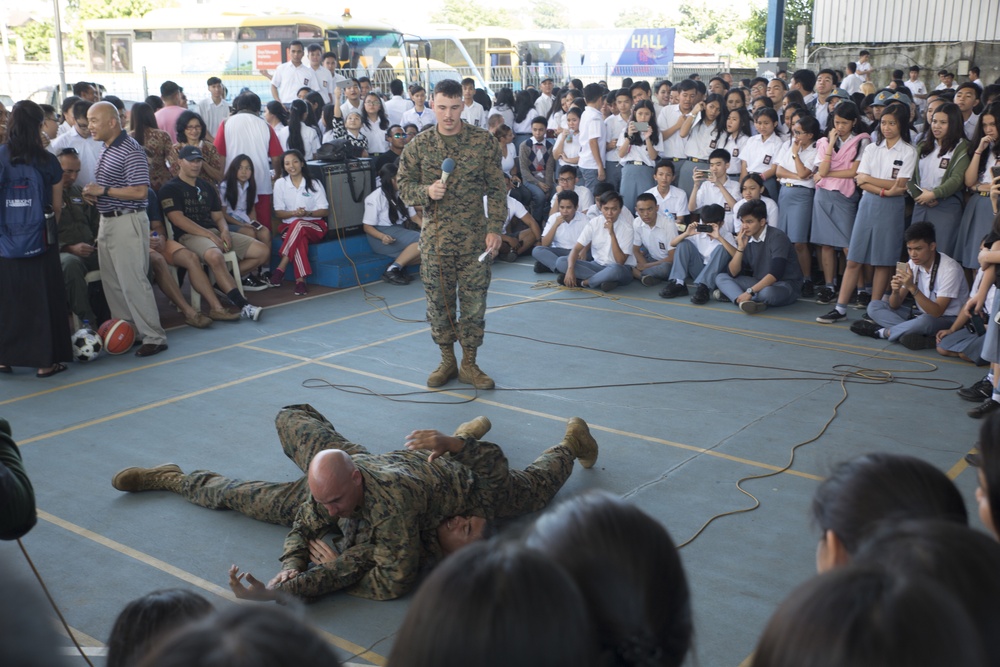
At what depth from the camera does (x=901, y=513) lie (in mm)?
1679

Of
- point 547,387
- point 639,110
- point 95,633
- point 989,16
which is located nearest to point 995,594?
point 95,633

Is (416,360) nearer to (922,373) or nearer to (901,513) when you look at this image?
(922,373)

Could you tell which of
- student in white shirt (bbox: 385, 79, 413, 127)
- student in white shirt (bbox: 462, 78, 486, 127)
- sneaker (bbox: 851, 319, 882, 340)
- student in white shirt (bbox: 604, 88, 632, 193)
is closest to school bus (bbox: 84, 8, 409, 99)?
student in white shirt (bbox: 385, 79, 413, 127)

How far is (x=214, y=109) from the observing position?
11.2 m

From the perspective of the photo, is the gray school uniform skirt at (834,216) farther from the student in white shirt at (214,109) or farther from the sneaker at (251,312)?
the student in white shirt at (214,109)

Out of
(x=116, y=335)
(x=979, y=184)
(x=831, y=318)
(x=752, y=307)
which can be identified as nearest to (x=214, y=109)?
(x=116, y=335)

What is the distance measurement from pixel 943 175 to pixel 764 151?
1986 millimetres

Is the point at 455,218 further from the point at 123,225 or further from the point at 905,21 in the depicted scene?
the point at 905,21

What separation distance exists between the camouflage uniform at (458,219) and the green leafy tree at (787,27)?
19.1m

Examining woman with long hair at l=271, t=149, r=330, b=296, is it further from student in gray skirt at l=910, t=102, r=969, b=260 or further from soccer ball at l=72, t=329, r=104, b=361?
student in gray skirt at l=910, t=102, r=969, b=260

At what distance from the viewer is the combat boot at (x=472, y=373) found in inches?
249

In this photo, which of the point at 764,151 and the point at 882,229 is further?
the point at 764,151

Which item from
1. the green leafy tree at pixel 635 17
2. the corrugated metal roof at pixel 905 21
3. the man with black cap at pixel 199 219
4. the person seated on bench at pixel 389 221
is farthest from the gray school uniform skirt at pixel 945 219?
the green leafy tree at pixel 635 17

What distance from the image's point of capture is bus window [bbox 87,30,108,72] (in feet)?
59.5
